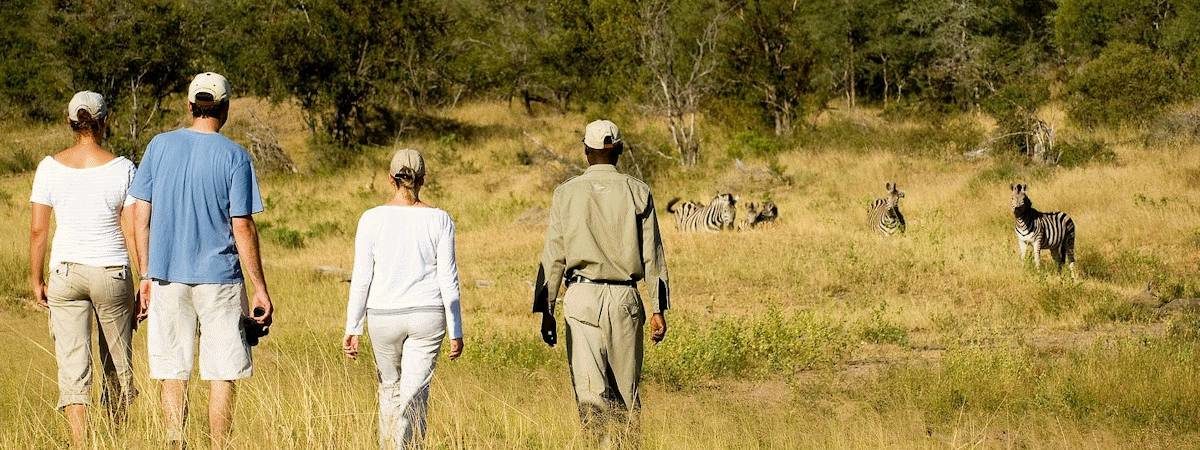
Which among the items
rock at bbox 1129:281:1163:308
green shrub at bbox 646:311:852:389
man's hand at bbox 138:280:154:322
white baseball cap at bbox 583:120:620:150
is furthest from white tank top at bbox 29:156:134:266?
rock at bbox 1129:281:1163:308

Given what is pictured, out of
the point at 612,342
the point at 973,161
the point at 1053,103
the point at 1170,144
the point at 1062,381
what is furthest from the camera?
the point at 1053,103

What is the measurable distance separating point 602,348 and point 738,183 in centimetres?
1992

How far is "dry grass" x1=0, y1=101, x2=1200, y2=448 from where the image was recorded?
23.0 feet

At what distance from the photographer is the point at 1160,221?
18328mm

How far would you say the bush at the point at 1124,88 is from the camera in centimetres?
2759

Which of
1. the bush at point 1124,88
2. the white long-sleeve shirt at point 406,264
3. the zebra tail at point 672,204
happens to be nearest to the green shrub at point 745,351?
the white long-sleeve shirt at point 406,264

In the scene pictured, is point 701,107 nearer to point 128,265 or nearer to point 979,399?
point 979,399

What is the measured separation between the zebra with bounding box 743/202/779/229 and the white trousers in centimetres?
1521

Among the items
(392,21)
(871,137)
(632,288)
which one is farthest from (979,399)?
(392,21)

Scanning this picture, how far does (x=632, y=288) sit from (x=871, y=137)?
2375cm

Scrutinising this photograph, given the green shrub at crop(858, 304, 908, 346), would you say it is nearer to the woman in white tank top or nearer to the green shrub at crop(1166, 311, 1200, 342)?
the green shrub at crop(1166, 311, 1200, 342)

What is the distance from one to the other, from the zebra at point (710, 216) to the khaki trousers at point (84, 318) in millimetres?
14532

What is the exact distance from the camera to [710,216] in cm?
2111

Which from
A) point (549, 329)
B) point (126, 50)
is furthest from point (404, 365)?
point (126, 50)
